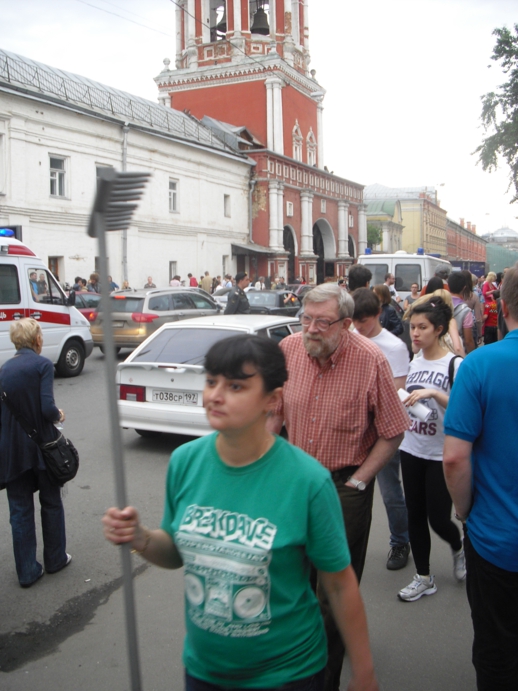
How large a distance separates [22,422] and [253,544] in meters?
3.02

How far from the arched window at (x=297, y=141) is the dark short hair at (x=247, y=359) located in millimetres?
46344

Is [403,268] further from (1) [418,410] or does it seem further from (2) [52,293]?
(1) [418,410]

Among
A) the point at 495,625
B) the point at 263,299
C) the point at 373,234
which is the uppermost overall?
the point at 373,234

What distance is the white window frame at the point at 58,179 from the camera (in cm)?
2595

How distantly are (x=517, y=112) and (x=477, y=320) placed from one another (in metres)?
21.1

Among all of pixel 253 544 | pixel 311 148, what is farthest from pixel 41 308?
pixel 311 148

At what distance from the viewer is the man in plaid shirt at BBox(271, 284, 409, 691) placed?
3.13 m

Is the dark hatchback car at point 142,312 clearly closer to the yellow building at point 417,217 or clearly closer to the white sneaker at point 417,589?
the white sneaker at point 417,589

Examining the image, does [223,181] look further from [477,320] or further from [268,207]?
[477,320]

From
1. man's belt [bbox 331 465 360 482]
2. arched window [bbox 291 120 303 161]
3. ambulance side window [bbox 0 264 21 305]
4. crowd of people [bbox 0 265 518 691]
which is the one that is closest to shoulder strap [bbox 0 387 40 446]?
crowd of people [bbox 0 265 518 691]

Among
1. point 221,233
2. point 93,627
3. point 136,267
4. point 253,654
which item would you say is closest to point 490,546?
point 253,654

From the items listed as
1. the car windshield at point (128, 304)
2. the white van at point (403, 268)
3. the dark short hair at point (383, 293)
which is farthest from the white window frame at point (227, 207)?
the dark short hair at point (383, 293)

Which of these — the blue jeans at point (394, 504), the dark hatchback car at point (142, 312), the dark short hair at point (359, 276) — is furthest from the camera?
the dark hatchback car at point (142, 312)

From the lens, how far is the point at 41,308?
41.4 feet
